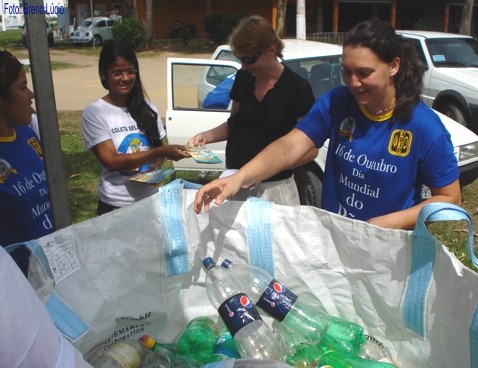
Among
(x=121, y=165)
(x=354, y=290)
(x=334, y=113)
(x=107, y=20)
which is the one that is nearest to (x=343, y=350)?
(x=354, y=290)

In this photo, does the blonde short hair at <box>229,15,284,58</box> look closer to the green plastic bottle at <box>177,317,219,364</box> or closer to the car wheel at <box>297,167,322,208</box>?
the green plastic bottle at <box>177,317,219,364</box>

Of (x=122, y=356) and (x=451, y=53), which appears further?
(x=451, y=53)

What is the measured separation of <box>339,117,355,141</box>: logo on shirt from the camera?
6.40 ft

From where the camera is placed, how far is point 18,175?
2180 mm

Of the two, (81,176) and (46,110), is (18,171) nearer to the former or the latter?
(46,110)

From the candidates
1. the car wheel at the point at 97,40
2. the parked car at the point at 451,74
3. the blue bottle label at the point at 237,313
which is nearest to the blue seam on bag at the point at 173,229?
the blue bottle label at the point at 237,313

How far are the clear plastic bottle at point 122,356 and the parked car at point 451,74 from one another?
22.7 feet

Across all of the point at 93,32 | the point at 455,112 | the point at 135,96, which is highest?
the point at 93,32

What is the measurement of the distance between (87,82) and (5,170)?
15641mm

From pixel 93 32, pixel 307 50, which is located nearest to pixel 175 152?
pixel 307 50

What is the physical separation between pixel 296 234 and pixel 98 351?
2.39ft

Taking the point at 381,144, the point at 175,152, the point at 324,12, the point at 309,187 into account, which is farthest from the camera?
the point at 324,12

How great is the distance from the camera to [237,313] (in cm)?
161

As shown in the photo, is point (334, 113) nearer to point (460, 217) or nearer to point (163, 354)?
point (460, 217)
